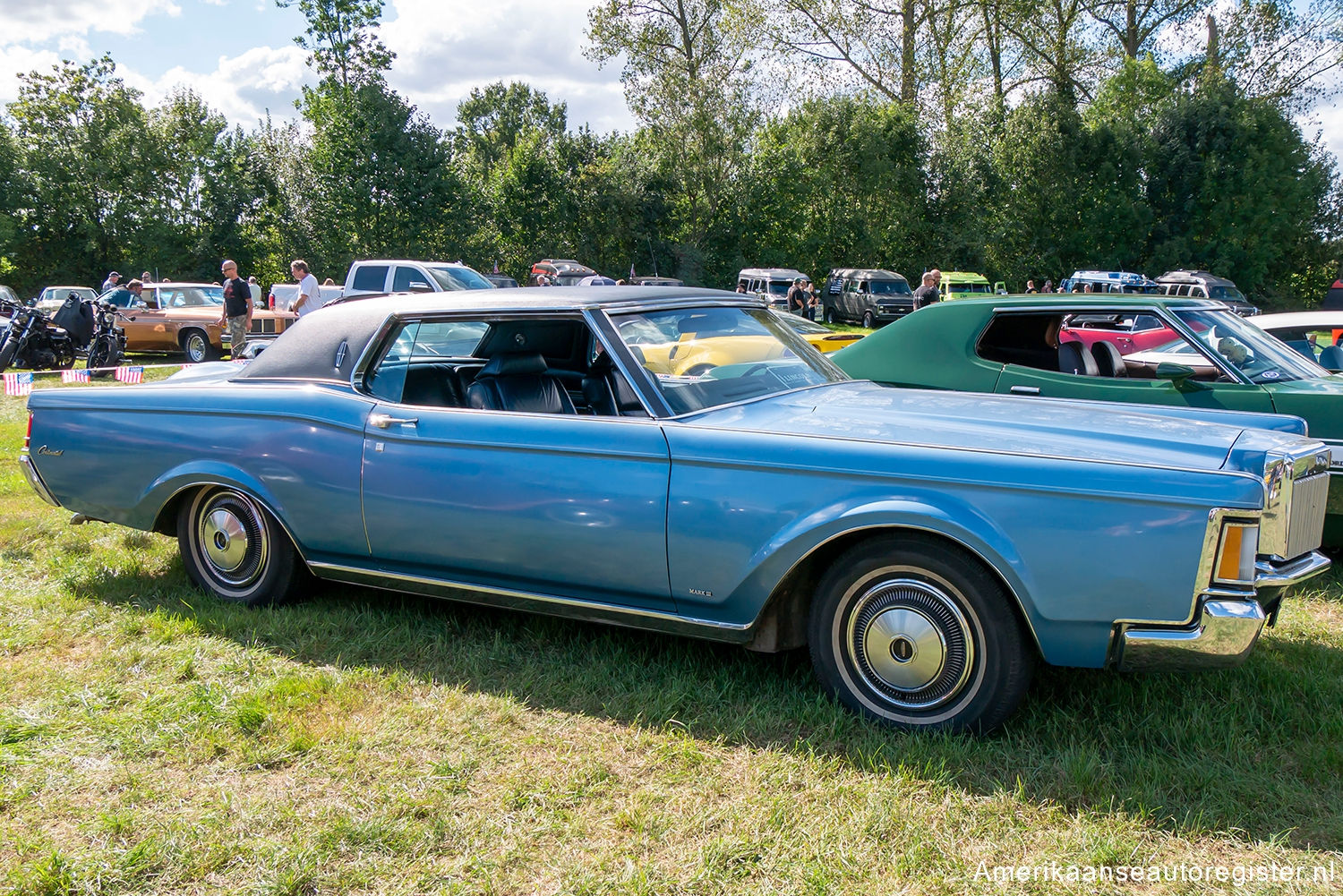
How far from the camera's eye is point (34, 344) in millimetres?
15812

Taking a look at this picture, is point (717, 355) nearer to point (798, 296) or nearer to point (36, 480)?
point (36, 480)

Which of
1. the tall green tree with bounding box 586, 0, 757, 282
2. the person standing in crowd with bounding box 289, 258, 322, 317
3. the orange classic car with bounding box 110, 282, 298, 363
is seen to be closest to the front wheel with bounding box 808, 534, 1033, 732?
the person standing in crowd with bounding box 289, 258, 322, 317

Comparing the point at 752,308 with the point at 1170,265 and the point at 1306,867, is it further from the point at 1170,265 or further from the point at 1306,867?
the point at 1170,265

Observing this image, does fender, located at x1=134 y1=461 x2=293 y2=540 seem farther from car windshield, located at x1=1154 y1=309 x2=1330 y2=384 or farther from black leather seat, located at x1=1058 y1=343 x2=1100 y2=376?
car windshield, located at x1=1154 y1=309 x2=1330 y2=384

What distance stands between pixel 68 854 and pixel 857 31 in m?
40.8

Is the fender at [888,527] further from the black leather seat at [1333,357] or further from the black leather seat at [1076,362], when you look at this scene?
the black leather seat at [1333,357]

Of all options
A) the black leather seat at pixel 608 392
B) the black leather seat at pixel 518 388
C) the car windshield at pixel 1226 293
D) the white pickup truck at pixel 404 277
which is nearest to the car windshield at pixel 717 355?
the black leather seat at pixel 608 392

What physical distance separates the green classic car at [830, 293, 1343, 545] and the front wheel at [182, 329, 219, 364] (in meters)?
14.1

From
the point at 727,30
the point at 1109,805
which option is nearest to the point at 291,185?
the point at 727,30

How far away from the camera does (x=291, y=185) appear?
39.2 m

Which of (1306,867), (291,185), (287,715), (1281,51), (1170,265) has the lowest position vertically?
(1306,867)

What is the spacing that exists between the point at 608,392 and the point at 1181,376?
3.33 metres

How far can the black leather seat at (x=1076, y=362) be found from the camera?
5738 mm

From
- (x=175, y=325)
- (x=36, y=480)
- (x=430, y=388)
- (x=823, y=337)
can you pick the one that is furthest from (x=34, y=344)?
(x=430, y=388)
